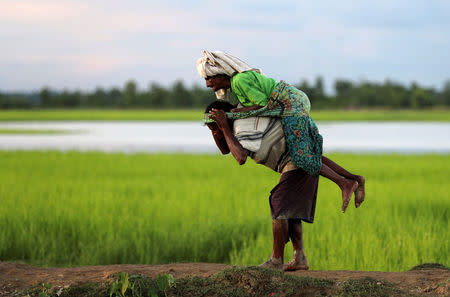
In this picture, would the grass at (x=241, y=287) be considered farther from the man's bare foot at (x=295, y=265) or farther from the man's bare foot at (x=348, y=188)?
the man's bare foot at (x=348, y=188)

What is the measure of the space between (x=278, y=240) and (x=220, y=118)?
86cm

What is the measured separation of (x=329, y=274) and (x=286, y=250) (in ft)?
3.25

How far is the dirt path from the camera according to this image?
128 inches

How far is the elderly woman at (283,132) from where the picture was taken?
317 centimetres

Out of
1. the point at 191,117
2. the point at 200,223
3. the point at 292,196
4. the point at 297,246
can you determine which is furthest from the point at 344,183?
the point at 191,117

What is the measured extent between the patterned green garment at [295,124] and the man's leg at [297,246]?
431 mm

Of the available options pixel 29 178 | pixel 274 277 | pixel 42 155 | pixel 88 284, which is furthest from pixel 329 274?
pixel 42 155

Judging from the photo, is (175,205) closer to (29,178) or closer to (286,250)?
(286,250)

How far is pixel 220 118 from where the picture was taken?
10.4 feet

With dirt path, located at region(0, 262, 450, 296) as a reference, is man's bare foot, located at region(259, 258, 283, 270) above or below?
above

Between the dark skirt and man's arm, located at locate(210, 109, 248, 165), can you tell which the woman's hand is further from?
the dark skirt

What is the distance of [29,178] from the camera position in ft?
29.7

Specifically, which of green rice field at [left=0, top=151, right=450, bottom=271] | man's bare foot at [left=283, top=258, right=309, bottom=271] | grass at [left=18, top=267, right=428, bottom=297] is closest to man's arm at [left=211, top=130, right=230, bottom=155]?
grass at [left=18, top=267, right=428, bottom=297]

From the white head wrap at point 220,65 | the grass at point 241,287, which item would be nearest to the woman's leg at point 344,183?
the grass at point 241,287
